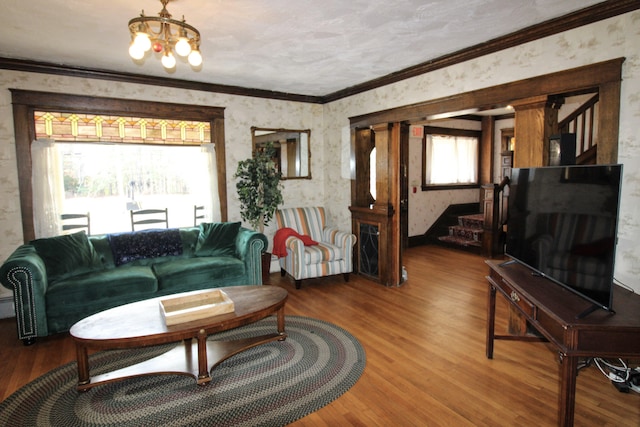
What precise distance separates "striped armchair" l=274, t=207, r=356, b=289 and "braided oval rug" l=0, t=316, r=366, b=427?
5.26 ft

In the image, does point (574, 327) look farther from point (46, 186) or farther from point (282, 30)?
point (46, 186)

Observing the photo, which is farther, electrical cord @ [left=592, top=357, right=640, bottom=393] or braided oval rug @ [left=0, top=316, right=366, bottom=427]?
electrical cord @ [left=592, top=357, right=640, bottom=393]

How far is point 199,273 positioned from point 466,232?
5063 mm

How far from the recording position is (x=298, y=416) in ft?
7.38

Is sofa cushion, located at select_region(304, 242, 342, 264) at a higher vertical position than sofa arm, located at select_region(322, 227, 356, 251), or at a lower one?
lower

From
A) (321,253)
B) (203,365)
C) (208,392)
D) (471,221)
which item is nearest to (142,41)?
(203,365)

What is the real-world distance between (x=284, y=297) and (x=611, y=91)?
289 cm

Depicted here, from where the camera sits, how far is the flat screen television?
1.78m

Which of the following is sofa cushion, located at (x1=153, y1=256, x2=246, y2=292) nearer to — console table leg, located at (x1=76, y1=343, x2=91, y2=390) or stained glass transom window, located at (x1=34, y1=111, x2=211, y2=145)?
console table leg, located at (x1=76, y1=343, x2=91, y2=390)

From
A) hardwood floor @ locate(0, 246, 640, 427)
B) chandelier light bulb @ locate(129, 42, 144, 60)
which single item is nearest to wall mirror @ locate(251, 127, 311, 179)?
hardwood floor @ locate(0, 246, 640, 427)

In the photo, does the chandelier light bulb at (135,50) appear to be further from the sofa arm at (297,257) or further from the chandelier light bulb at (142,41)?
the sofa arm at (297,257)

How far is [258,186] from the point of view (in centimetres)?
488

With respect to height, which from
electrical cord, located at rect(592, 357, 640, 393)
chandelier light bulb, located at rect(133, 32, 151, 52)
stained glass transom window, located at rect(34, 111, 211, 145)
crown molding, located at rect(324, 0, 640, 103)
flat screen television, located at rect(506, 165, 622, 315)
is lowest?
electrical cord, located at rect(592, 357, 640, 393)

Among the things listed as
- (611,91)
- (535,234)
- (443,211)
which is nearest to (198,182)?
(535,234)
